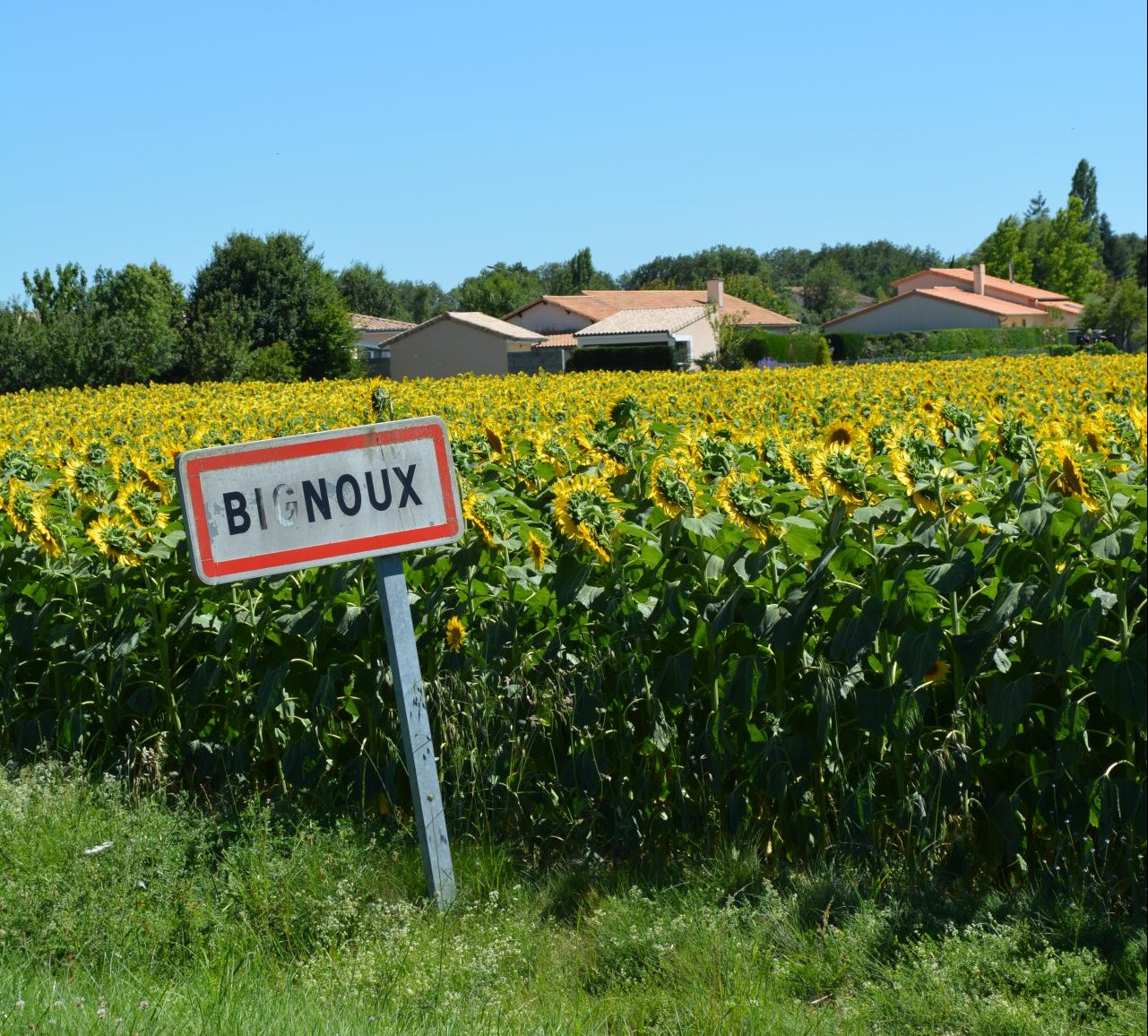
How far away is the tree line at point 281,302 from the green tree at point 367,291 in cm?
11

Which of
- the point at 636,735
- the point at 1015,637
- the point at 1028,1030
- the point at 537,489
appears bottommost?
the point at 1028,1030

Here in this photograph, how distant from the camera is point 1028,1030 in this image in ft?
9.89

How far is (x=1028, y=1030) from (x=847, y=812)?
997 mm

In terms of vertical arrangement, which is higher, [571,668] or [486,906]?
[571,668]

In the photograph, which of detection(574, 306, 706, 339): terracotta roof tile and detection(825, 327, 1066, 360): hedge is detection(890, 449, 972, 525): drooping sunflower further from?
detection(574, 306, 706, 339): terracotta roof tile

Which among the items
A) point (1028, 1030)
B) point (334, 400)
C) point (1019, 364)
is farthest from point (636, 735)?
point (1019, 364)

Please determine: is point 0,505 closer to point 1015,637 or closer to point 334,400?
point 1015,637

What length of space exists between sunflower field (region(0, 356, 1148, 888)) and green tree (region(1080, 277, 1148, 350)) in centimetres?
6502

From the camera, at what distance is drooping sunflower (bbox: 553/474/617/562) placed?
14.1ft

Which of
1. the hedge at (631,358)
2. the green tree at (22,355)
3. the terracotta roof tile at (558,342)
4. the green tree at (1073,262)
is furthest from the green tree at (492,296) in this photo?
the green tree at (22,355)

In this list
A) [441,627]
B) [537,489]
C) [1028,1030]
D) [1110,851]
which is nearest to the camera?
[1028,1030]

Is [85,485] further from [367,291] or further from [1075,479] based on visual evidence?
[367,291]

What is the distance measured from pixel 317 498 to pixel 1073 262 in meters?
105

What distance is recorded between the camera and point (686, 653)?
416 cm
